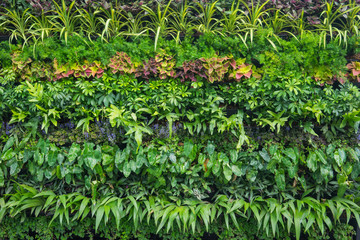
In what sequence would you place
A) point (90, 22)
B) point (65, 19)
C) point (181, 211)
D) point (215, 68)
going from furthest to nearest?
point (90, 22)
point (65, 19)
point (215, 68)
point (181, 211)

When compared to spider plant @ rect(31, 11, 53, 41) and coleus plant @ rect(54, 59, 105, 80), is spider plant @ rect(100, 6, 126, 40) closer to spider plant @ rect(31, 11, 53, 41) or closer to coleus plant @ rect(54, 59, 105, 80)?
coleus plant @ rect(54, 59, 105, 80)

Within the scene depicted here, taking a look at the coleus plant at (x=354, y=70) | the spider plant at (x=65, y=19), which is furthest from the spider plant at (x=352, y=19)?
the spider plant at (x=65, y=19)

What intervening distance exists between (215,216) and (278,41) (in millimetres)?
2072

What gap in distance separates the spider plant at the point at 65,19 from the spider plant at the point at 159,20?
2.76 ft

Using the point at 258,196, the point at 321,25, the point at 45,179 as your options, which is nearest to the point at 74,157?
the point at 45,179

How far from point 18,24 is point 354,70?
3.91 m

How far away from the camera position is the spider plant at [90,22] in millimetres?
2963

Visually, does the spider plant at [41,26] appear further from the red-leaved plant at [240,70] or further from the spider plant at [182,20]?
the red-leaved plant at [240,70]

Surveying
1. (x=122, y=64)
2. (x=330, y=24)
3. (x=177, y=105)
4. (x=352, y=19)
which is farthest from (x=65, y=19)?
(x=352, y=19)

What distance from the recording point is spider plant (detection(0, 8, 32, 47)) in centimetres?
292

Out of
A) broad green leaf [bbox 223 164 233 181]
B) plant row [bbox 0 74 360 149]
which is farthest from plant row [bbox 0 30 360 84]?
broad green leaf [bbox 223 164 233 181]

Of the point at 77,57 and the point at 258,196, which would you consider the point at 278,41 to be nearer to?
the point at 258,196

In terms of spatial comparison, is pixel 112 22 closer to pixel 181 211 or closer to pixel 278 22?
pixel 278 22

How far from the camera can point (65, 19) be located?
2900mm
